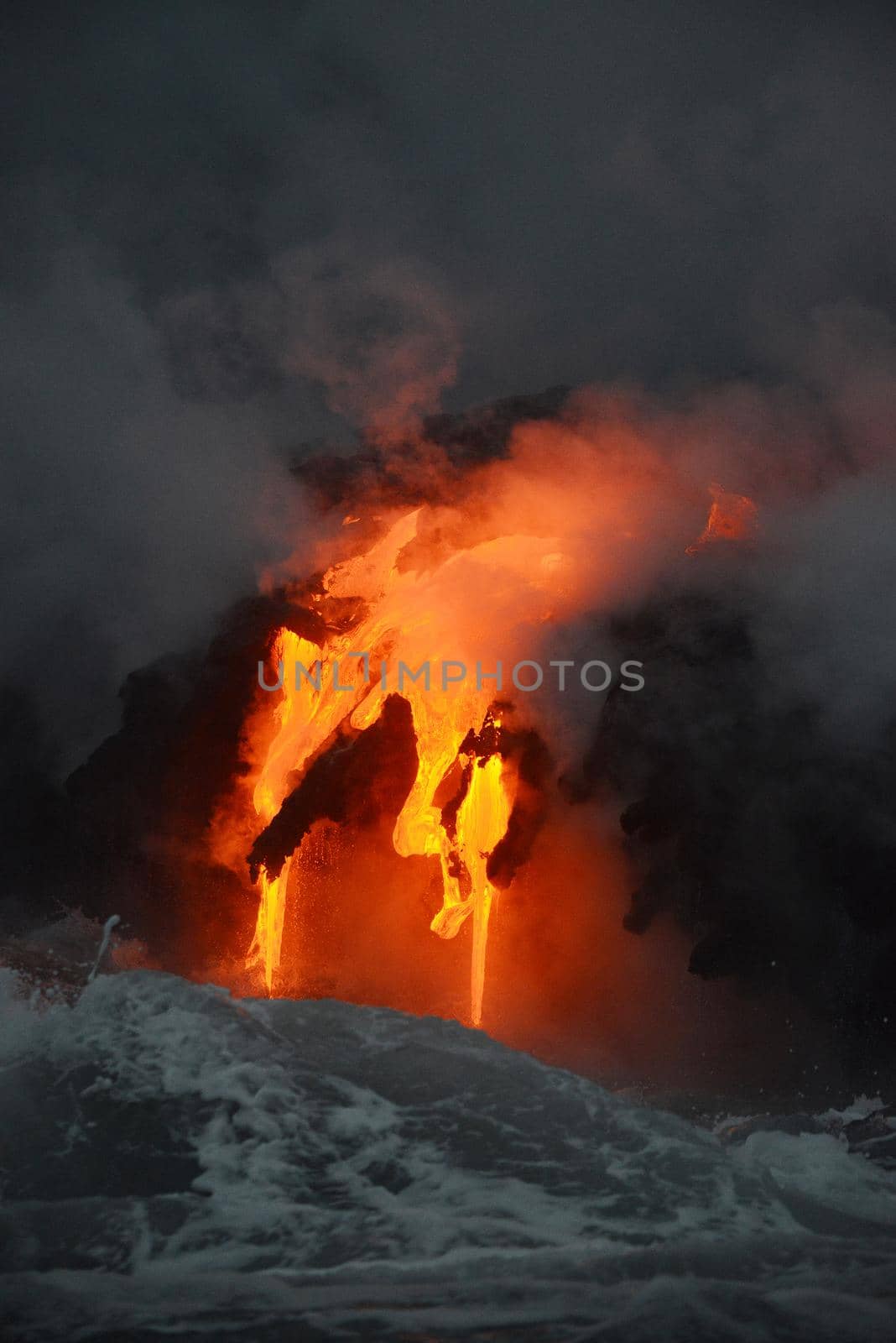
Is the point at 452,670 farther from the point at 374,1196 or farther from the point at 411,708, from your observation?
the point at 374,1196

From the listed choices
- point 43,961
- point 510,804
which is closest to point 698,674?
point 510,804

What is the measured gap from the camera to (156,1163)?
10438mm

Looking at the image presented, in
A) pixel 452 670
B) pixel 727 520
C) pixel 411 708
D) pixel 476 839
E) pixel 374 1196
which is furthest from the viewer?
pixel 452 670

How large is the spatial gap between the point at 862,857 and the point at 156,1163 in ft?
38.8

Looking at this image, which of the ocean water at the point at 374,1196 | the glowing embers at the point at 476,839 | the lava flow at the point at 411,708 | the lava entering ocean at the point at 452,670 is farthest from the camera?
the lava flow at the point at 411,708

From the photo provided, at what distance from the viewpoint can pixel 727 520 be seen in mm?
22297

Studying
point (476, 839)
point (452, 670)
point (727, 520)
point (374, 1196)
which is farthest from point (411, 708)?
point (374, 1196)

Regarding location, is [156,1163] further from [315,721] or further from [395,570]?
[395,570]

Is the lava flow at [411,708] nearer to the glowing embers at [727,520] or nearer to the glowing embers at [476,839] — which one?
the glowing embers at [476,839]

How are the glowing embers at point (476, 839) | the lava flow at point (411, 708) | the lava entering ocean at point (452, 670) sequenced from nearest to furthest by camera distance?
the glowing embers at point (476, 839) → the lava entering ocean at point (452, 670) → the lava flow at point (411, 708)

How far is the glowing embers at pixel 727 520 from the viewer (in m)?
22.2

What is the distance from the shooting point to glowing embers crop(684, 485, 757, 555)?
872 inches

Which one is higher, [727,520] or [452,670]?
[727,520]

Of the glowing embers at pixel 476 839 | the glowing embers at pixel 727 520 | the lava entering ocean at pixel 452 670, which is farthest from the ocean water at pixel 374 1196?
the glowing embers at pixel 727 520
